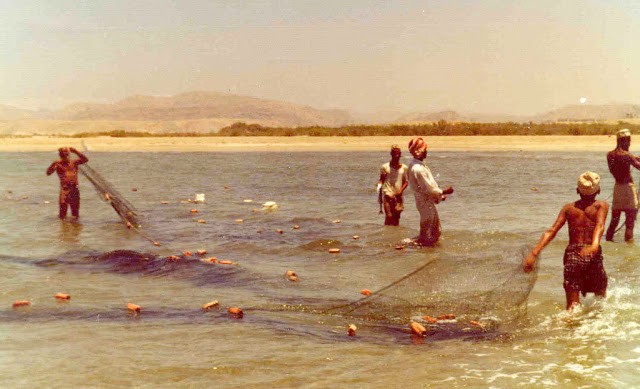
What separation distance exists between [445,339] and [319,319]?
4.74 feet

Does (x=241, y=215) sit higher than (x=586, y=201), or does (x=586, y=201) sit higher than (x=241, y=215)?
(x=586, y=201)

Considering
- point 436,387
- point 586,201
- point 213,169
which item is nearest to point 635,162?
point 586,201

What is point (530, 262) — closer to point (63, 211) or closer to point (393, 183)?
point (393, 183)

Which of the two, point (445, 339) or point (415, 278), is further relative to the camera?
point (415, 278)

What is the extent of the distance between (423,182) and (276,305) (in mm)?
2903

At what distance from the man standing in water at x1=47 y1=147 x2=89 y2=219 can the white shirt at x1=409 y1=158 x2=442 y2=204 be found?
278 inches

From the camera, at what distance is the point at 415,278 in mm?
8078

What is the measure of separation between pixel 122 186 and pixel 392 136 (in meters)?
35.3

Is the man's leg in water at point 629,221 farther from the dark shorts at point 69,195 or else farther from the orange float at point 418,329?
the dark shorts at point 69,195

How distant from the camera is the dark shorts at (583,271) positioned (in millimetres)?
6539

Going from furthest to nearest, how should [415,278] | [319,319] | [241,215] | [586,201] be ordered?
[241,215]
[415,278]
[319,319]
[586,201]

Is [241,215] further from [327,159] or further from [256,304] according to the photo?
[327,159]

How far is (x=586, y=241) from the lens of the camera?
6.56 m

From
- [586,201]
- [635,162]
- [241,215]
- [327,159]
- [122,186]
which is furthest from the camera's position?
[327,159]
